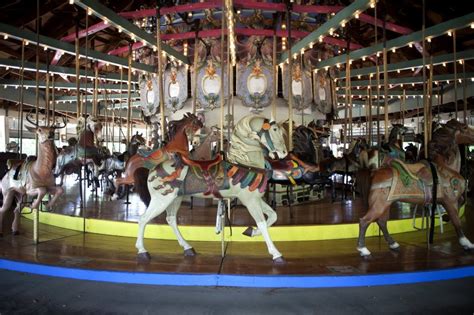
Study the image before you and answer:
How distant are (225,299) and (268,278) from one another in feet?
1.80

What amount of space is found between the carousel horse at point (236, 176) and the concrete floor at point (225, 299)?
0.52 meters

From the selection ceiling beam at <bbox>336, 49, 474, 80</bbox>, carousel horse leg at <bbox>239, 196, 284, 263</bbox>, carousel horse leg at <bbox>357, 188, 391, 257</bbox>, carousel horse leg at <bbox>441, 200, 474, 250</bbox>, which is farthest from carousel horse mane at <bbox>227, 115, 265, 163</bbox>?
ceiling beam at <bbox>336, 49, 474, 80</bbox>

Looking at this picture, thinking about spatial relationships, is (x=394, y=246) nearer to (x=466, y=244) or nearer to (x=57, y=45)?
(x=466, y=244)

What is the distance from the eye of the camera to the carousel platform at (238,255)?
3781mm

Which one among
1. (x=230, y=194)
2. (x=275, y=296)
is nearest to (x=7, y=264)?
(x=230, y=194)

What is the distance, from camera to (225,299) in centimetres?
385

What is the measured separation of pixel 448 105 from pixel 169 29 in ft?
44.8

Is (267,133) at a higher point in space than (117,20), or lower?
lower

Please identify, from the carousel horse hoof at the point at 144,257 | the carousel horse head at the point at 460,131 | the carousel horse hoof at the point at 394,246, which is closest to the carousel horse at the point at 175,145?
the carousel horse hoof at the point at 144,257

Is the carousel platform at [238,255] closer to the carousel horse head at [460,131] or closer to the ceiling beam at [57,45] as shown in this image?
the carousel horse head at [460,131]

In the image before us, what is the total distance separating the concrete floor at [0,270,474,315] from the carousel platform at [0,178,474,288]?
221 millimetres

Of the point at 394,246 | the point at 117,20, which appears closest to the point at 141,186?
the point at 117,20

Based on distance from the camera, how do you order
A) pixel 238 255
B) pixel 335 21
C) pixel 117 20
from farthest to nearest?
1. pixel 117 20
2. pixel 335 21
3. pixel 238 255

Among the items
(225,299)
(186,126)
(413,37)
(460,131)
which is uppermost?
(413,37)
